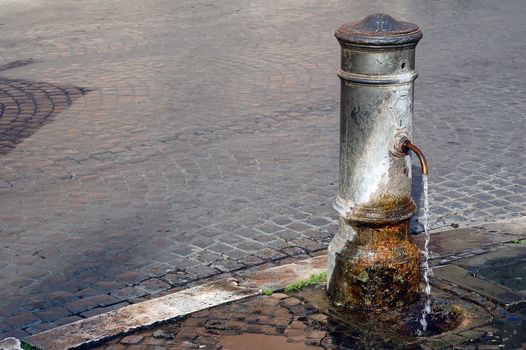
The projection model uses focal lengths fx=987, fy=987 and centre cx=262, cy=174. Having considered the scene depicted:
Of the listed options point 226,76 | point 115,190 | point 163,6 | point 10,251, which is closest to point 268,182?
point 115,190

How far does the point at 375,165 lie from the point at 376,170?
25mm

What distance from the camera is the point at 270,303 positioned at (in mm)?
5027

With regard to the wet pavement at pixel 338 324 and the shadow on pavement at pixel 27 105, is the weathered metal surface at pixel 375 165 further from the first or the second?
the shadow on pavement at pixel 27 105

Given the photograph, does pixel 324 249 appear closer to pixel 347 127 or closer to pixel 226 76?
pixel 347 127

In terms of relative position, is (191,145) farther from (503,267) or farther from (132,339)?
(132,339)

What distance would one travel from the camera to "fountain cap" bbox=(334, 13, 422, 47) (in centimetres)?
466

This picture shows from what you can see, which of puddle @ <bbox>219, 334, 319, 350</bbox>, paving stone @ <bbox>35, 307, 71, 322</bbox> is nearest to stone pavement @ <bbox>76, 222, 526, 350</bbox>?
puddle @ <bbox>219, 334, 319, 350</bbox>

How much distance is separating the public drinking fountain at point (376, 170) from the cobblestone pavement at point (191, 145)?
0.91 m

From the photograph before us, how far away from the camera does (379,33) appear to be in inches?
185

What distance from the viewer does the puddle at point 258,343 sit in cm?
457

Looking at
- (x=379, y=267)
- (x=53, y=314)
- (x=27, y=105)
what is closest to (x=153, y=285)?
(x=53, y=314)

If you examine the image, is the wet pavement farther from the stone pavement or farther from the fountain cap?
the fountain cap

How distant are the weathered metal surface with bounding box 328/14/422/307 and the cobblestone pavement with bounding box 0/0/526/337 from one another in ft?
2.99

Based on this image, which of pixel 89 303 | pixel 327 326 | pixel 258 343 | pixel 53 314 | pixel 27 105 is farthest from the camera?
pixel 27 105
